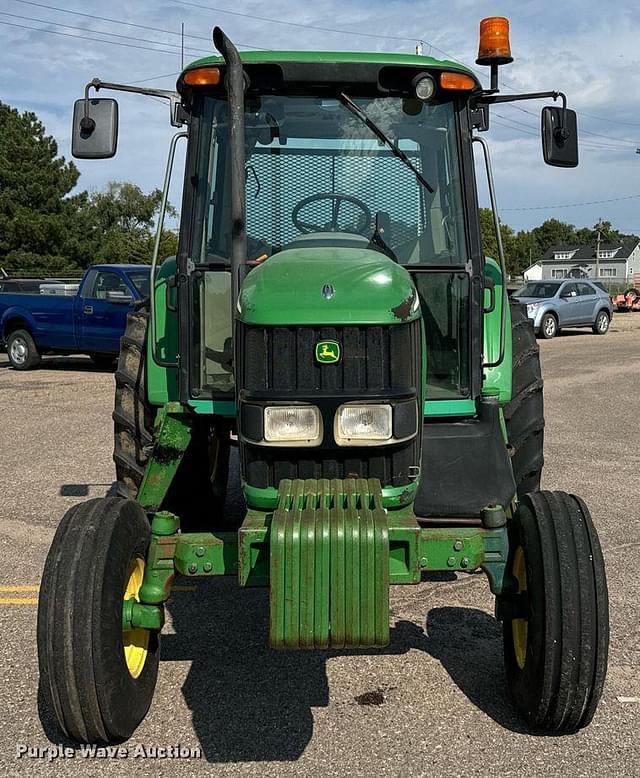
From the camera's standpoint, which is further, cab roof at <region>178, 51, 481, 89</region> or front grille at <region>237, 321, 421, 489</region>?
cab roof at <region>178, 51, 481, 89</region>

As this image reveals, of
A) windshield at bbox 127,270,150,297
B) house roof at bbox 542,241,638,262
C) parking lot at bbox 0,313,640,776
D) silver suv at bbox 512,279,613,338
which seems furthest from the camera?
house roof at bbox 542,241,638,262

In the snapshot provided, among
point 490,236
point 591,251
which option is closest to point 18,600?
point 490,236

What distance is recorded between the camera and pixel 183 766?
3207 mm

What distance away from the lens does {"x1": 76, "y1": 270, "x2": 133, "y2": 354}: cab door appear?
46.2ft

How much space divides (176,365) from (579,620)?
2.18 metres

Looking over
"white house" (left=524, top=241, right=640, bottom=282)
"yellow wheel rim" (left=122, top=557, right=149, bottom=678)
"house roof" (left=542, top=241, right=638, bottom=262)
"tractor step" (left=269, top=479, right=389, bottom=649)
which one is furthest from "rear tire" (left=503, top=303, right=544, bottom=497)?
"house roof" (left=542, top=241, right=638, bottom=262)

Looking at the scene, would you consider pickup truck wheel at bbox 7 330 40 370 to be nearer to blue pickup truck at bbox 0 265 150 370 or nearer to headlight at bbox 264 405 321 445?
blue pickup truck at bbox 0 265 150 370

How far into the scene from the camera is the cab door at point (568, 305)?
21.7 meters

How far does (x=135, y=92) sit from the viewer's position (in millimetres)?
4223

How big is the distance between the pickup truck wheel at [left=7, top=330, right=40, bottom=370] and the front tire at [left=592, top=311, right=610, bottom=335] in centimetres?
1387

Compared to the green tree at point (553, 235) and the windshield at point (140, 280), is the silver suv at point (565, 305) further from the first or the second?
the green tree at point (553, 235)

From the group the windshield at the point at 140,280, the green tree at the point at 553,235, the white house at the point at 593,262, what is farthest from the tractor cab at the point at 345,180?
the green tree at the point at 553,235

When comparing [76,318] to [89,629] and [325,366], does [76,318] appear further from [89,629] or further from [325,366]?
[89,629]

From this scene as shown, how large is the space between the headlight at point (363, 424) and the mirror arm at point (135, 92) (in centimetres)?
182
